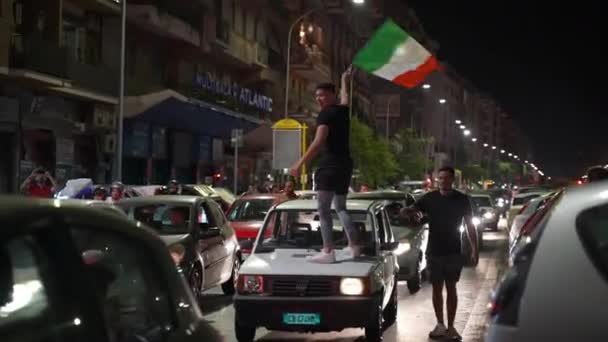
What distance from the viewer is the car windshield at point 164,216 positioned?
1263 cm

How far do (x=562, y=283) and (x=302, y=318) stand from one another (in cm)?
557

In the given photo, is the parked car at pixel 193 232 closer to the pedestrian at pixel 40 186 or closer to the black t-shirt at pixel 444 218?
the black t-shirt at pixel 444 218

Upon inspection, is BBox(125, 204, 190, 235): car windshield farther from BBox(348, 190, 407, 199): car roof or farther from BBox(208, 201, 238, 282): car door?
BBox(348, 190, 407, 199): car roof

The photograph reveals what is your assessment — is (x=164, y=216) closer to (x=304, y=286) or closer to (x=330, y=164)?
(x=330, y=164)

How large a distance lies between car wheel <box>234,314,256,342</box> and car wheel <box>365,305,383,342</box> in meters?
1.22

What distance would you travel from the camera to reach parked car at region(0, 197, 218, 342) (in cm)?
314

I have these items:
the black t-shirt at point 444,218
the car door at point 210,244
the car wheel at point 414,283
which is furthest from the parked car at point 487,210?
the black t-shirt at point 444,218

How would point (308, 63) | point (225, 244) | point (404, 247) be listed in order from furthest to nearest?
point (308, 63), point (404, 247), point (225, 244)

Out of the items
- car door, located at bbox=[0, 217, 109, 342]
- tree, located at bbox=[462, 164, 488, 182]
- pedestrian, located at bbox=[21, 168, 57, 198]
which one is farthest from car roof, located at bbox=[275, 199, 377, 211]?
tree, located at bbox=[462, 164, 488, 182]

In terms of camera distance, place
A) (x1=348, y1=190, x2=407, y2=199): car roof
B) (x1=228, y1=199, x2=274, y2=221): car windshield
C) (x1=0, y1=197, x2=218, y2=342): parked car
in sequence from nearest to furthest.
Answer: (x1=0, y1=197, x2=218, y2=342): parked car, (x1=348, y1=190, x2=407, y2=199): car roof, (x1=228, y1=199, x2=274, y2=221): car windshield

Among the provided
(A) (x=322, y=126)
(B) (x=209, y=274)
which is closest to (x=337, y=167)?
(A) (x=322, y=126)

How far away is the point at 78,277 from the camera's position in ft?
10.9

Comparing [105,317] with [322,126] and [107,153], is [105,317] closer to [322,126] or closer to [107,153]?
[322,126]

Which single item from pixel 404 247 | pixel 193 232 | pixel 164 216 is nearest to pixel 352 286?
pixel 193 232
